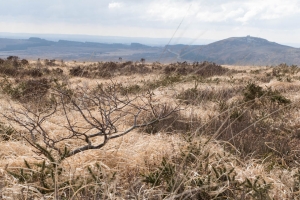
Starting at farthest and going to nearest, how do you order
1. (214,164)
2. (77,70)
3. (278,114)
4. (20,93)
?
(77,70), (20,93), (278,114), (214,164)

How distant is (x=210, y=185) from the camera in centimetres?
208

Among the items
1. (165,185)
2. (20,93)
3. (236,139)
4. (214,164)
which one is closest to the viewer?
(165,185)

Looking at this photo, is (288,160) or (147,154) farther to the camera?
(288,160)

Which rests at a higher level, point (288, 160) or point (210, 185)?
point (210, 185)

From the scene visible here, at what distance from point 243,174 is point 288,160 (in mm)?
1185

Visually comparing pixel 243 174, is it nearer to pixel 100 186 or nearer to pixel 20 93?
pixel 100 186

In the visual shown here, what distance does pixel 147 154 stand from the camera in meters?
2.96

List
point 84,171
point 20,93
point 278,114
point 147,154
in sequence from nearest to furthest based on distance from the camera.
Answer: point 84,171
point 147,154
point 278,114
point 20,93

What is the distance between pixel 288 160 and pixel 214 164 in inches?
50.2

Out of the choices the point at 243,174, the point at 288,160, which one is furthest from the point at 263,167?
the point at 288,160

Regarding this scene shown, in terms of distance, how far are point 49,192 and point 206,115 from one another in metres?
3.84

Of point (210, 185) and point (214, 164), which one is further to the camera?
point (214, 164)

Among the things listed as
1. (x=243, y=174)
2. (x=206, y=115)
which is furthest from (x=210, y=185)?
(x=206, y=115)

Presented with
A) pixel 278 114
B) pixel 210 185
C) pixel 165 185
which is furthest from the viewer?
pixel 278 114
